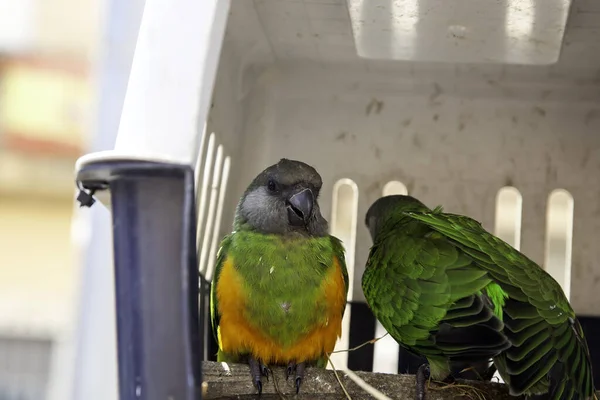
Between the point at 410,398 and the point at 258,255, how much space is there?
1.29 feet

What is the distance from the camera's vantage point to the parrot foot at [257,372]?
1359 millimetres

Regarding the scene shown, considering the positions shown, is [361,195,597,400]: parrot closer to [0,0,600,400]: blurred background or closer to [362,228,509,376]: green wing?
[362,228,509,376]: green wing

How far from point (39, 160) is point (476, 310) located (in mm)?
5810

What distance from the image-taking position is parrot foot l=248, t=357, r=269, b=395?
53.5 inches

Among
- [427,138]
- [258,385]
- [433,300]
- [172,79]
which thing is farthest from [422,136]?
[172,79]

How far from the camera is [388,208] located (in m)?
1.74

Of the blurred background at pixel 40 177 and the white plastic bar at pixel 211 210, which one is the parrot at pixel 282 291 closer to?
the white plastic bar at pixel 211 210

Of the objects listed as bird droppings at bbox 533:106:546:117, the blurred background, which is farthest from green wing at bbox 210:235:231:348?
the blurred background

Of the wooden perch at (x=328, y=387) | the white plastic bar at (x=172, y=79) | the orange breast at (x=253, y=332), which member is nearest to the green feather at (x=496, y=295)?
the wooden perch at (x=328, y=387)

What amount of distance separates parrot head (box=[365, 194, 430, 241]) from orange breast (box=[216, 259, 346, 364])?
27 cm

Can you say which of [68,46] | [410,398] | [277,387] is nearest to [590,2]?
[410,398]

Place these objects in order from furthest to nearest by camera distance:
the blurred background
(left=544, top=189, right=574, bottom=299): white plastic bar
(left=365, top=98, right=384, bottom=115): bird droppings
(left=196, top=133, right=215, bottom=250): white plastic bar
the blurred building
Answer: the blurred building < the blurred background < (left=365, top=98, right=384, bottom=115): bird droppings < (left=544, top=189, right=574, bottom=299): white plastic bar < (left=196, top=133, right=215, bottom=250): white plastic bar

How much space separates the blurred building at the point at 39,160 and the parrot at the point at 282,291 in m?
4.24

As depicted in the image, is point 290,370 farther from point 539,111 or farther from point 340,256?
point 539,111
